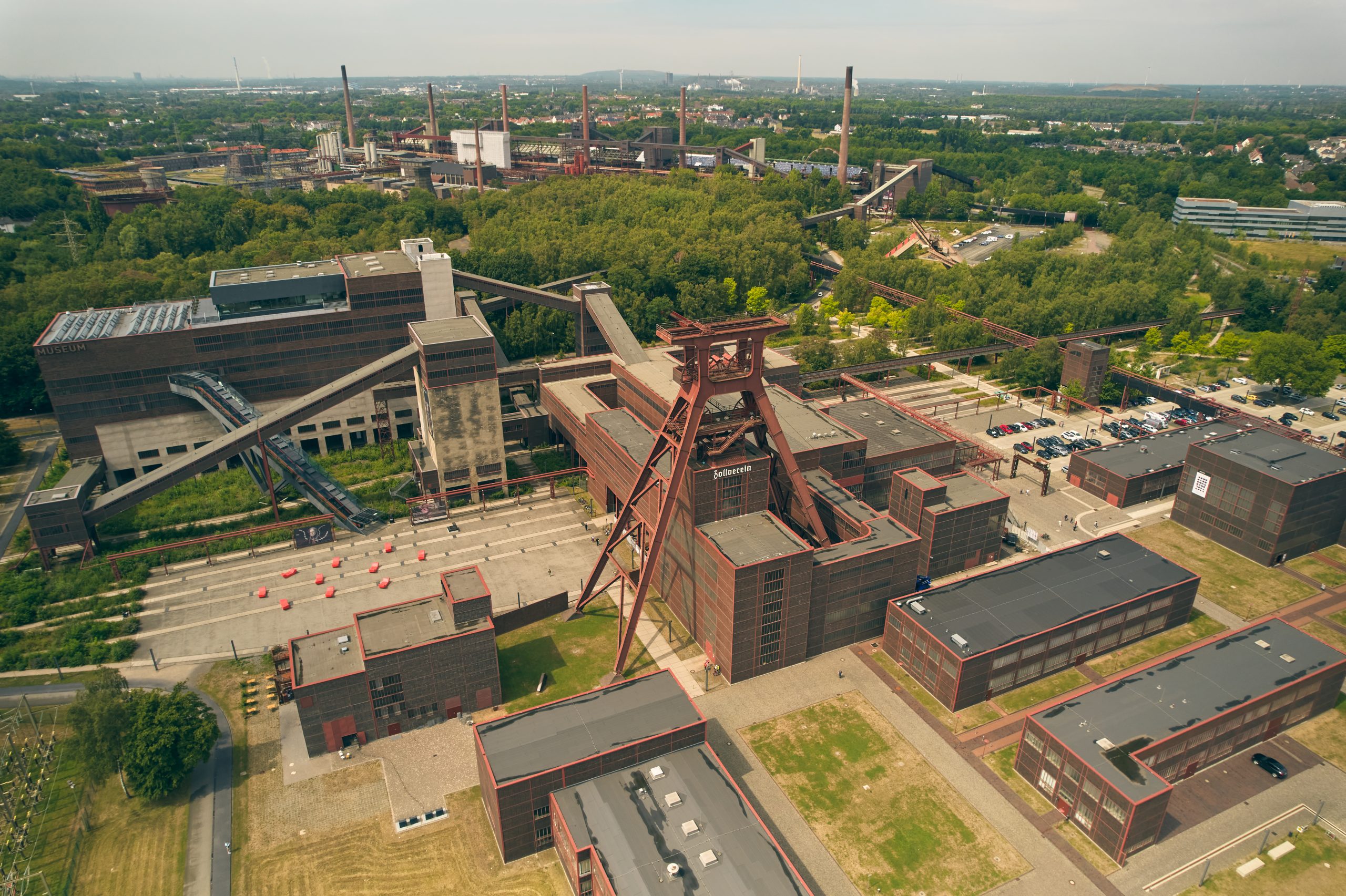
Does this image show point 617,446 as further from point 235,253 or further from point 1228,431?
point 235,253

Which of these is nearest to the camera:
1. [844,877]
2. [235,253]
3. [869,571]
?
[844,877]

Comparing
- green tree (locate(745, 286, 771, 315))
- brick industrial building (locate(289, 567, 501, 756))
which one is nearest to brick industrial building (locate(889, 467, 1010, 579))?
brick industrial building (locate(289, 567, 501, 756))

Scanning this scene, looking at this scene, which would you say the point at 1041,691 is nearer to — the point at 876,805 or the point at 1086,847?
the point at 1086,847

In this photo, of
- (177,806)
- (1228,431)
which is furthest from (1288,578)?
(177,806)

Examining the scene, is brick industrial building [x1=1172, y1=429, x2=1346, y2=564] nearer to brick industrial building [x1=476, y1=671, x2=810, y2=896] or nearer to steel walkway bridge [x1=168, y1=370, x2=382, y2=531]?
brick industrial building [x1=476, y1=671, x2=810, y2=896]

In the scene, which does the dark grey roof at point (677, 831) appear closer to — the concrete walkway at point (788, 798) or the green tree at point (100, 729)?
the concrete walkway at point (788, 798)

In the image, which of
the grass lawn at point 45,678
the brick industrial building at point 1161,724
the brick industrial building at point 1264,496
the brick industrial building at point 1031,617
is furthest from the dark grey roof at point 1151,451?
the grass lawn at point 45,678
